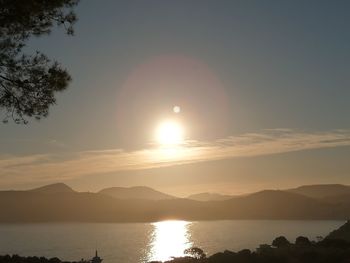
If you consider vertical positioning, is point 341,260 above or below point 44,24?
below

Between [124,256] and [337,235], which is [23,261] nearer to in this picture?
[337,235]

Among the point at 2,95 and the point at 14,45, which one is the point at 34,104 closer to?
the point at 2,95

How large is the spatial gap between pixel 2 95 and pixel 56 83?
267cm

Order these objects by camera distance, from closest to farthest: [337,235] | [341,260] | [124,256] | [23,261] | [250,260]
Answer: [23,261] → [341,260] → [250,260] → [337,235] → [124,256]

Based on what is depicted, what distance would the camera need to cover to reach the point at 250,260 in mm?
56844

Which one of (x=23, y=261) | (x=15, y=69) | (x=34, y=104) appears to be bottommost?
(x=23, y=261)

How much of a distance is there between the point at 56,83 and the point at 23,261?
9779 mm

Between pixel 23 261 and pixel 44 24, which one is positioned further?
pixel 23 261

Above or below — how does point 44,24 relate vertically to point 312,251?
above

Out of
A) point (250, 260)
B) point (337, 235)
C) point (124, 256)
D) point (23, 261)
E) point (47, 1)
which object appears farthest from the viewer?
point (124, 256)

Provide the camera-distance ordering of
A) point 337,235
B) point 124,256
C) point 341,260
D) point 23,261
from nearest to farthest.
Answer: point 23,261, point 341,260, point 337,235, point 124,256

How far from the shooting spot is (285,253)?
6025cm

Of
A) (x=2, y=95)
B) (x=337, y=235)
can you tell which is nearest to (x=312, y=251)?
(x=2, y=95)

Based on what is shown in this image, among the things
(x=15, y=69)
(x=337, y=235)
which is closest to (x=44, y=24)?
(x=15, y=69)
